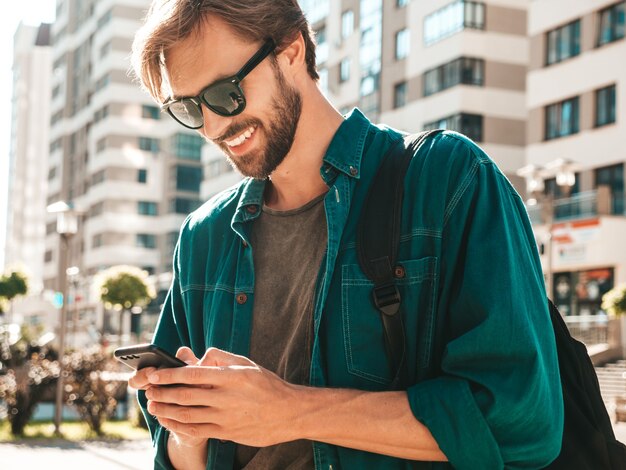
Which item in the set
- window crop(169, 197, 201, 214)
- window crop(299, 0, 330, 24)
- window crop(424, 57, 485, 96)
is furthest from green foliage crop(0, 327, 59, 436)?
window crop(169, 197, 201, 214)

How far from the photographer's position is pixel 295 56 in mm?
2662

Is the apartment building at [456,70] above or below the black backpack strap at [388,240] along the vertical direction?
above

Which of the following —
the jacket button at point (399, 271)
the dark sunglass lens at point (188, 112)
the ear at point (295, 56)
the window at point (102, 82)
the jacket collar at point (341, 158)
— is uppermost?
the window at point (102, 82)

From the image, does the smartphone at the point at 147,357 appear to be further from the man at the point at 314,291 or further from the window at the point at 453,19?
the window at the point at 453,19

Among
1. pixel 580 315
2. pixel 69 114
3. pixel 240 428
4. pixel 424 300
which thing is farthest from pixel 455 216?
pixel 69 114

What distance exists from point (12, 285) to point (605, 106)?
29.6 meters

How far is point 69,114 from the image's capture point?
312 ft

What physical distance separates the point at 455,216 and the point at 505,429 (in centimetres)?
46

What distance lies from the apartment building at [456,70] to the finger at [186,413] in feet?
144

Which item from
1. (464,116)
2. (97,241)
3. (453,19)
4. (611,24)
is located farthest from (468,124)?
(97,241)

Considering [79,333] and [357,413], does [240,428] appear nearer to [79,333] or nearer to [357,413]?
[357,413]

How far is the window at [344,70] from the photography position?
179 feet

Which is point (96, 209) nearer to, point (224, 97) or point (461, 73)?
point (461, 73)

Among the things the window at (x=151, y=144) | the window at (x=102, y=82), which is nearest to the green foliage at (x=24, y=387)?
the window at (x=151, y=144)
